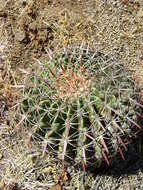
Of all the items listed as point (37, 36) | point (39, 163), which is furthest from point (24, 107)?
point (37, 36)

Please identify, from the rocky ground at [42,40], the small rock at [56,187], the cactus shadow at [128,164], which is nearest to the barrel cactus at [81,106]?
the cactus shadow at [128,164]

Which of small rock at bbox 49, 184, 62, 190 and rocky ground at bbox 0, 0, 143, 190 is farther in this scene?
rocky ground at bbox 0, 0, 143, 190

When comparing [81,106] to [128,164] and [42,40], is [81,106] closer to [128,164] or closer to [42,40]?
[128,164]

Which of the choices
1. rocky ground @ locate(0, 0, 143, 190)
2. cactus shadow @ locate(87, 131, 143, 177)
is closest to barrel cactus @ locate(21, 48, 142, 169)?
cactus shadow @ locate(87, 131, 143, 177)

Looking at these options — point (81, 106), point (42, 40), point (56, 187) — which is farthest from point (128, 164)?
point (42, 40)

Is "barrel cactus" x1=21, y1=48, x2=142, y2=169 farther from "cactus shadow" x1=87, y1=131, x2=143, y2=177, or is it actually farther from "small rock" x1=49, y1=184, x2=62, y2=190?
"small rock" x1=49, y1=184, x2=62, y2=190

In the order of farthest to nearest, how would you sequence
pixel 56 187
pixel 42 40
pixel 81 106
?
pixel 42 40 < pixel 56 187 < pixel 81 106
